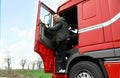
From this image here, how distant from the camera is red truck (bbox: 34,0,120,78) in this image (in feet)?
17.5

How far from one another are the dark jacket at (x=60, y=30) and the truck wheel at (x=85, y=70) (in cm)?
113

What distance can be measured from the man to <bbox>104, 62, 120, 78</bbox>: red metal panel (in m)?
1.77

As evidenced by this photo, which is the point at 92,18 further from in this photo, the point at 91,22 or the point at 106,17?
the point at 106,17

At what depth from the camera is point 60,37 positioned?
22.8ft

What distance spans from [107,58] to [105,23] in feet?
2.46

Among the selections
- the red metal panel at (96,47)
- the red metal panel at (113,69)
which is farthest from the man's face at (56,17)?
the red metal panel at (113,69)

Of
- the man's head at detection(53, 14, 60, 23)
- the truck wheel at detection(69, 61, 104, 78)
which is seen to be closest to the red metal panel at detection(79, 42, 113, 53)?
the truck wheel at detection(69, 61, 104, 78)

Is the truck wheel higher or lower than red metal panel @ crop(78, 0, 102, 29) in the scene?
lower

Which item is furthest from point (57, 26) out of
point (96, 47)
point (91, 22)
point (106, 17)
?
point (106, 17)

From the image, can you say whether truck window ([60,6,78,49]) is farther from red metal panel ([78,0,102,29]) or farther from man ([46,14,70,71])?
red metal panel ([78,0,102,29])

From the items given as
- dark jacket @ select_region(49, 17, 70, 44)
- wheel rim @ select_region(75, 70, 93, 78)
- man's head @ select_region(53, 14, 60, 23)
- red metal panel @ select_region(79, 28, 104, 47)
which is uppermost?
man's head @ select_region(53, 14, 60, 23)

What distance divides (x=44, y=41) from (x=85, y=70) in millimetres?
1713

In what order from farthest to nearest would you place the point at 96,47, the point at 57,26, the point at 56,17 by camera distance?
the point at 56,17 < the point at 57,26 < the point at 96,47

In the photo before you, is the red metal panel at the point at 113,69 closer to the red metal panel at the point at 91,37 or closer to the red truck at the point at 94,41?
the red truck at the point at 94,41
